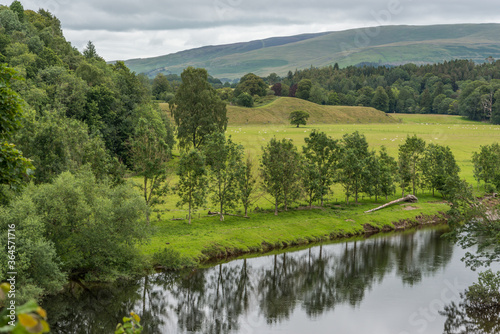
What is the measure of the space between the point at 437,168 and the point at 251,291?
50.5 meters

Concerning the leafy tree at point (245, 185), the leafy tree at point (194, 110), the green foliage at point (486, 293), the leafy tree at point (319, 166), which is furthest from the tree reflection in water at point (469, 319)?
the leafy tree at point (194, 110)

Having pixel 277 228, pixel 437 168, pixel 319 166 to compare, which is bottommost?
pixel 277 228

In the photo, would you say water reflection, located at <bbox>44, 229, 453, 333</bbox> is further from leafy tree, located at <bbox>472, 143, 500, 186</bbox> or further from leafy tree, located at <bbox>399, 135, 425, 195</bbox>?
leafy tree, located at <bbox>472, 143, 500, 186</bbox>

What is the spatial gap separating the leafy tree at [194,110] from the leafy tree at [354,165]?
27.6 m

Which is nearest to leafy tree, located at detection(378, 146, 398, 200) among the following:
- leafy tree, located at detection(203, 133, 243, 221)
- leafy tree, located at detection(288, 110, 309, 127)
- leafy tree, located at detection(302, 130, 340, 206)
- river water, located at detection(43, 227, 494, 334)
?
leafy tree, located at detection(302, 130, 340, 206)

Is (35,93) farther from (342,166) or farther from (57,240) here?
(342,166)

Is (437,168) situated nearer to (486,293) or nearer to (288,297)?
(486,293)

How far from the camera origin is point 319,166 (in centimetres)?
6975

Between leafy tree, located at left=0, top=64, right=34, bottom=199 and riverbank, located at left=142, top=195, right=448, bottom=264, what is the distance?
90.4 ft

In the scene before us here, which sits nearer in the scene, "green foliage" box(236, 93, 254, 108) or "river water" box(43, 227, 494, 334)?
"river water" box(43, 227, 494, 334)

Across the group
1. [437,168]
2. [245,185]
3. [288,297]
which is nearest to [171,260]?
[288,297]

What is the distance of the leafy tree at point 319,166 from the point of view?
66.9 metres

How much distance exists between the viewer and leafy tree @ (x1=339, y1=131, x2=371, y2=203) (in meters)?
70.8

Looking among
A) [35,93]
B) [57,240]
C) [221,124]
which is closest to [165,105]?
[221,124]
